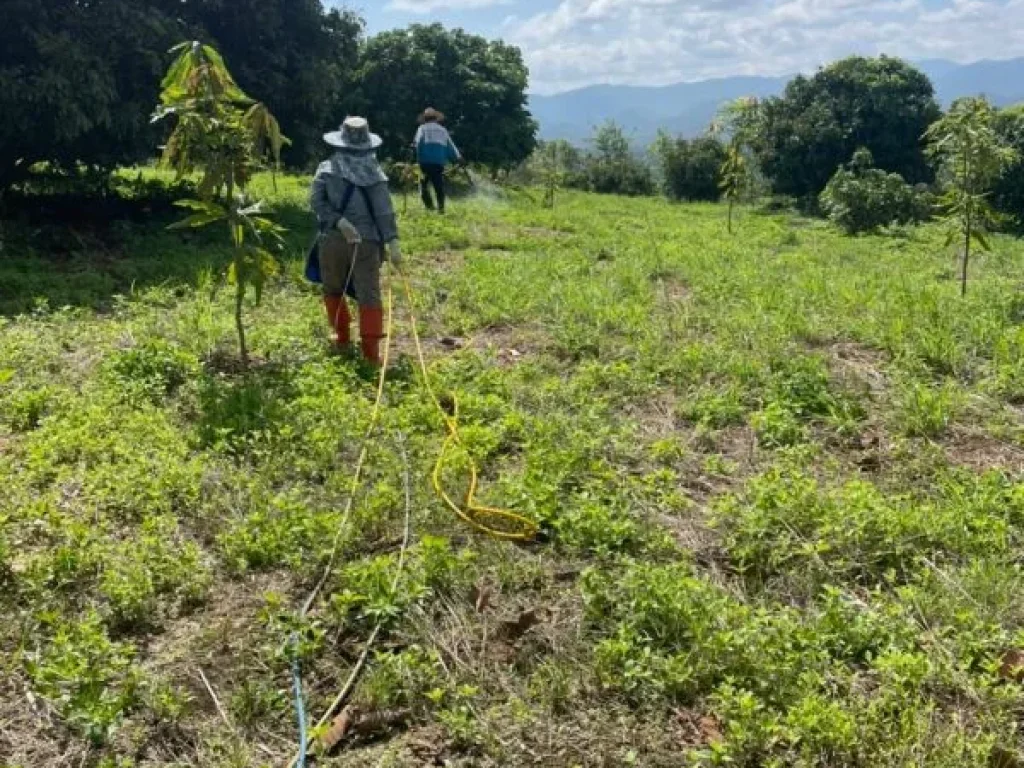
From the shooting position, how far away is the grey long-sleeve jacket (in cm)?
680

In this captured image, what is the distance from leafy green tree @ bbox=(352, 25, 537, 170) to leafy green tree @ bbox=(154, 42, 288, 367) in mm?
19495

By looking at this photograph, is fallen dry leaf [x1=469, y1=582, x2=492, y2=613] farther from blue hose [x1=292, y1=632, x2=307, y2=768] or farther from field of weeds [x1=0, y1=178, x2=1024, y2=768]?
blue hose [x1=292, y1=632, x2=307, y2=768]

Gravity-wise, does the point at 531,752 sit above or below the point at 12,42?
below

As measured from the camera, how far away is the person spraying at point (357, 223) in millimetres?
6785

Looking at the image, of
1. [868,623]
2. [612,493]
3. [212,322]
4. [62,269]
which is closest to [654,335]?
[612,493]

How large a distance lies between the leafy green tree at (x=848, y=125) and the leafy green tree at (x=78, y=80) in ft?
70.9

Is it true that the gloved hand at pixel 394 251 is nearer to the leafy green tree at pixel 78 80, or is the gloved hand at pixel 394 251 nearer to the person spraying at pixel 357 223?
the person spraying at pixel 357 223

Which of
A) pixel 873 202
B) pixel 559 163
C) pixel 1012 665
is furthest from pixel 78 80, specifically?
pixel 559 163

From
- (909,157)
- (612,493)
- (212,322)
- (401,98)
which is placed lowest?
(612,493)

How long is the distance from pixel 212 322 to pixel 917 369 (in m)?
5.56

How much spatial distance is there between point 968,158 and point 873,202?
900 centimetres

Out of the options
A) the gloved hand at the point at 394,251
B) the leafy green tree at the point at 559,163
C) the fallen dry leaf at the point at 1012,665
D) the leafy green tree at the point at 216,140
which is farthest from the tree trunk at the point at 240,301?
the leafy green tree at the point at 559,163

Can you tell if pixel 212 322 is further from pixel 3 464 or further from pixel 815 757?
pixel 815 757

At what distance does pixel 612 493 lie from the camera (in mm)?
4824
